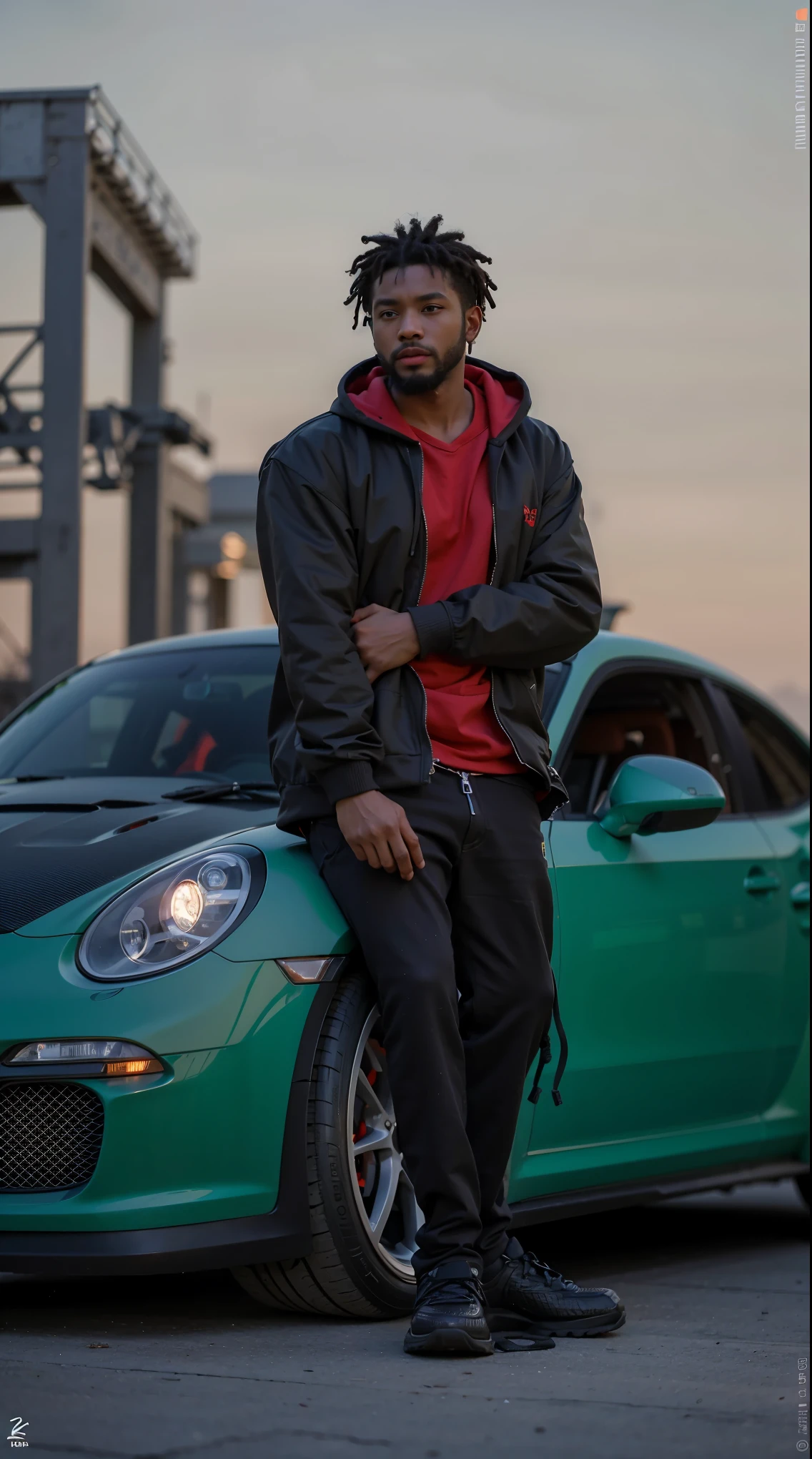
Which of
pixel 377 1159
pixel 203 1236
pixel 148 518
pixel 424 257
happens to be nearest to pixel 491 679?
pixel 424 257

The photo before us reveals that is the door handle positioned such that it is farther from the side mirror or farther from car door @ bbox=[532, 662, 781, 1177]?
the side mirror

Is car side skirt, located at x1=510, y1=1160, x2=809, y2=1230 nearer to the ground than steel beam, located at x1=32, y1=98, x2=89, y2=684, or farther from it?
nearer to the ground

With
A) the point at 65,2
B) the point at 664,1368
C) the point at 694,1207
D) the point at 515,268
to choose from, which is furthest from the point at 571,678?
the point at 694,1207

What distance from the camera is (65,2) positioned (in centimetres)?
493

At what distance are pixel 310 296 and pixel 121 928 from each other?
253 cm

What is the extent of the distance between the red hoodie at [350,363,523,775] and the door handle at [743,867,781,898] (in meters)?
1.62

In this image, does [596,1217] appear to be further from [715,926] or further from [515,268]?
[515,268]

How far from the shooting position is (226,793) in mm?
4199

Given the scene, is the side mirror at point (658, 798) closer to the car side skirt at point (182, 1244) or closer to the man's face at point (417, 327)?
the car side skirt at point (182, 1244)

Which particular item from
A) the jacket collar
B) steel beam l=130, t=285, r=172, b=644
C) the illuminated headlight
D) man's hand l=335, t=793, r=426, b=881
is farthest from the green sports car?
steel beam l=130, t=285, r=172, b=644

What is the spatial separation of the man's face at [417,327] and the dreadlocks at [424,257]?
0.07ft

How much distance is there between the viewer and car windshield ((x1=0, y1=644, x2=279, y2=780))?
179 inches

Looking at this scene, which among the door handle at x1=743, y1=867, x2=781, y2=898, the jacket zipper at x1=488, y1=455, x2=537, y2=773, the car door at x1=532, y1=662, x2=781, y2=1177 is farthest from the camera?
the door handle at x1=743, y1=867, x2=781, y2=898

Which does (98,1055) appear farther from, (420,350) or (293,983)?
(420,350)
